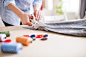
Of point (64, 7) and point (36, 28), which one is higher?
point (64, 7)

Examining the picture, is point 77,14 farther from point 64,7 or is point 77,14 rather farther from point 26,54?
point 26,54

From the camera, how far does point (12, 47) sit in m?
0.30

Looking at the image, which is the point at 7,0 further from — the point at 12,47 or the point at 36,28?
the point at 12,47

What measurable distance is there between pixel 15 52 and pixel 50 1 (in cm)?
347

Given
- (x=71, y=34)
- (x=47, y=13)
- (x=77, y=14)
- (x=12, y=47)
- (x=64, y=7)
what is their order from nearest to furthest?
(x=12, y=47) → (x=71, y=34) → (x=77, y=14) → (x=64, y=7) → (x=47, y=13)

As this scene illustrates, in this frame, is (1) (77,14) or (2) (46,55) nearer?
(2) (46,55)

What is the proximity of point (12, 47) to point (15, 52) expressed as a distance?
0.9 inches

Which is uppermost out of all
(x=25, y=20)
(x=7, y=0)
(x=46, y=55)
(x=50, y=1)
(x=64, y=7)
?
(x=50, y=1)

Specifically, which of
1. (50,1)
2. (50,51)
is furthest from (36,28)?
(50,1)

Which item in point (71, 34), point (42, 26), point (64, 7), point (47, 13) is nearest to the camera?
point (71, 34)

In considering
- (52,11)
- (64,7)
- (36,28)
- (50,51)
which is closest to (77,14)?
(64,7)

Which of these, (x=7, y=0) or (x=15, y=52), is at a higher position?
(x=7, y=0)

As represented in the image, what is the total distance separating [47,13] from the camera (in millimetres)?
3646

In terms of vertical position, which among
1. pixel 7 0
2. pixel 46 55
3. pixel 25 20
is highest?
pixel 7 0
